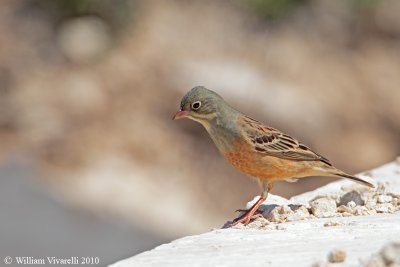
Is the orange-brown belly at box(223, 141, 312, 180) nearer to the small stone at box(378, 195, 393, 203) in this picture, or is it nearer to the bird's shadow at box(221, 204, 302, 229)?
the bird's shadow at box(221, 204, 302, 229)

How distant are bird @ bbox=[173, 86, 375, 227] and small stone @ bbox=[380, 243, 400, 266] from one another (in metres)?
2.62

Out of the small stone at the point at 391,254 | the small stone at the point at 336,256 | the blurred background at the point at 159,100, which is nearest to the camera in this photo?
the small stone at the point at 391,254

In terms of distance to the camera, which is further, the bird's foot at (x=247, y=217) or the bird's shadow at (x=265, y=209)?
the bird's shadow at (x=265, y=209)

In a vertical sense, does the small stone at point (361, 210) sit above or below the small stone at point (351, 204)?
below

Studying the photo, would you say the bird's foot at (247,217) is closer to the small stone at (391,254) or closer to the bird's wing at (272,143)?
the bird's wing at (272,143)

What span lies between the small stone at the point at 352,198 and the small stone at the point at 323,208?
7.7 inches

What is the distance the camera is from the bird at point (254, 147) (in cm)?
706

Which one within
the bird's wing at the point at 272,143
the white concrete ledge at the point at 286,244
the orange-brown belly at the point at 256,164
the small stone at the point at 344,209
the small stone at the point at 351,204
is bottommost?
the white concrete ledge at the point at 286,244

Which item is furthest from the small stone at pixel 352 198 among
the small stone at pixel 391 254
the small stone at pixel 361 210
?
the small stone at pixel 391 254

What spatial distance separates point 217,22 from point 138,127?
346cm

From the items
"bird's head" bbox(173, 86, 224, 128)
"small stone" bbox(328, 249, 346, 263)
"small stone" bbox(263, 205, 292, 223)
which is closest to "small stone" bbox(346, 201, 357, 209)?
"small stone" bbox(263, 205, 292, 223)

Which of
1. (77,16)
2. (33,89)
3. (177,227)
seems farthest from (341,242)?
(77,16)

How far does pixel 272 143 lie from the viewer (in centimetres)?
729

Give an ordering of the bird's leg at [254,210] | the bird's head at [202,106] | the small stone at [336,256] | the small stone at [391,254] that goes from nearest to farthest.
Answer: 1. the small stone at [391,254]
2. the small stone at [336,256]
3. the bird's leg at [254,210]
4. the bird's head at [202,106]
